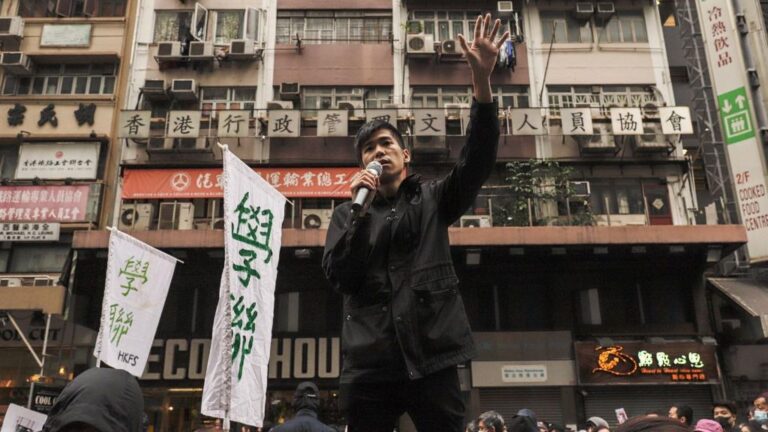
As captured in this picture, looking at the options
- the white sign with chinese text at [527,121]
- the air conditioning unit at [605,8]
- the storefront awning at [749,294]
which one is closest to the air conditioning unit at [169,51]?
the white sign with chinese text at [527,121]

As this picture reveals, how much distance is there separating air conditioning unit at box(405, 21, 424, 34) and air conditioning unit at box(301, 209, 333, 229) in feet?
21.2

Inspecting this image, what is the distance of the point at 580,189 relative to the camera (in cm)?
1675

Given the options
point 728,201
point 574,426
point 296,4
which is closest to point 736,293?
point 728,201

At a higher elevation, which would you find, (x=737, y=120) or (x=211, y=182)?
(x=737, y=120)

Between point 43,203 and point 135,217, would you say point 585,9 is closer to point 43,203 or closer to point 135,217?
point 135,217

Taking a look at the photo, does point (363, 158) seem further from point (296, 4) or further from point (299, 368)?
point (296, 4)

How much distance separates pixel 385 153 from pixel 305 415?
378 cm

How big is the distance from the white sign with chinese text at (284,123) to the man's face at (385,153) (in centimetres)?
1517

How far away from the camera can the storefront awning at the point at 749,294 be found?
14.3 metres

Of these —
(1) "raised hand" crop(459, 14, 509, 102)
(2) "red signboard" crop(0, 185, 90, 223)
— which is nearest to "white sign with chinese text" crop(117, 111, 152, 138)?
(2) "red signboard" crop(0, 185, 90, 223)

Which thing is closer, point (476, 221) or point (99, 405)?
point (99, 405)

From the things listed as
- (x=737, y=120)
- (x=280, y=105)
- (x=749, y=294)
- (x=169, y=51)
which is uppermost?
(x=169, y=51)

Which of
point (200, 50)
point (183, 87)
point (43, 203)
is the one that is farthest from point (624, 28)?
point (43, 203)

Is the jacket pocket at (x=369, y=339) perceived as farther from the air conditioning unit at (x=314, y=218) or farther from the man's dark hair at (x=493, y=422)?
the air conditioning unit at (x=314, y=218)
